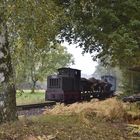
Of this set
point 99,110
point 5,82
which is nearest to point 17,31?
point 5,82

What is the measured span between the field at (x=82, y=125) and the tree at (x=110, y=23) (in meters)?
2.38

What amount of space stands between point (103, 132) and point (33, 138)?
7.92 ft

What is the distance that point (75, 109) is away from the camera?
15656mm

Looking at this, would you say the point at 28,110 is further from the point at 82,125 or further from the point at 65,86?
the point at 82,125

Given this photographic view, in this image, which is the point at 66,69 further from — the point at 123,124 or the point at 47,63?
the point at 47,63

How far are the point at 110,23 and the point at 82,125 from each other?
661 centimetres

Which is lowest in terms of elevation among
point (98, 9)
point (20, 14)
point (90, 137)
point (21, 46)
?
point (90, 137)

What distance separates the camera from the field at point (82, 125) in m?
10.8

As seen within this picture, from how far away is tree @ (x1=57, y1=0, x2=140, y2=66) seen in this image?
1755 centimetres

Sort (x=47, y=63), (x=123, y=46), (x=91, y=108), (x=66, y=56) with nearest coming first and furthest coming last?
(x=91, y=108) < (x=123, y=46) < (x=47, y=63) < (x=66, y=56)

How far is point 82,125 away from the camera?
12578mm

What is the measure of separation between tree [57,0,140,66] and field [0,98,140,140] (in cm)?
238

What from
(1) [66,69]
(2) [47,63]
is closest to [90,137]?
(1) [66,69]

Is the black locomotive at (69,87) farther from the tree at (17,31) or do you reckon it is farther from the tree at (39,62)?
the tree at (17,31)
